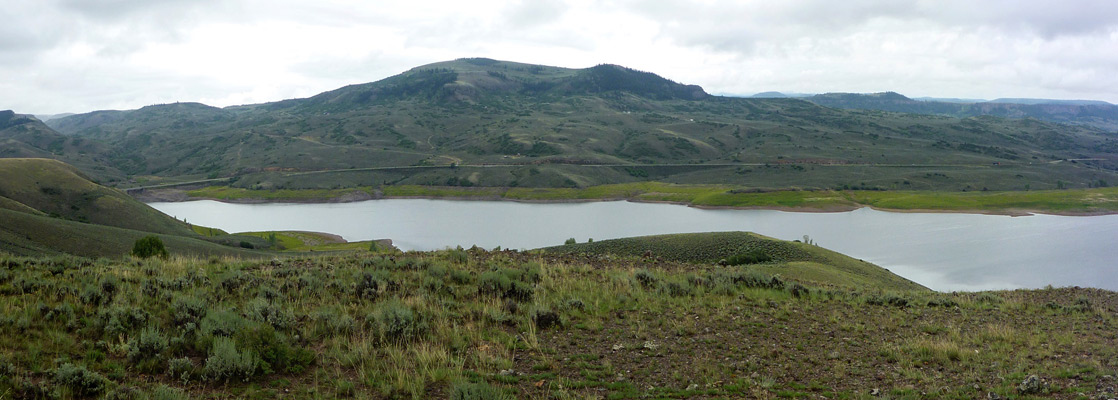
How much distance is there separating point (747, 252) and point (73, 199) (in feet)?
183

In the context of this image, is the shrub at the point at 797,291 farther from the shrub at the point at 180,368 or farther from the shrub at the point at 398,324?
the shrub at the point at 180,368

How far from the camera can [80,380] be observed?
17.9 feet

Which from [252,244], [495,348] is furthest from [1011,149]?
[495,348]

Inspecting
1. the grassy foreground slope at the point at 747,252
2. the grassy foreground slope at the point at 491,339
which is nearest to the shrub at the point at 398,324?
the grassy foreground slope at the point at 491,339

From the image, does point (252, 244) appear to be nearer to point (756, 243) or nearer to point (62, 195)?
point (62, 195)

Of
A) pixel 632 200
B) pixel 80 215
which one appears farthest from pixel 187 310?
→ pixel 632 200

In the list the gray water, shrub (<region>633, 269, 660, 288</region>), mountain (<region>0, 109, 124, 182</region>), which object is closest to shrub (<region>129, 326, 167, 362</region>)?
shrub (<region>633, 269, 660, 288</region>)

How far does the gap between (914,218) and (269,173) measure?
103m

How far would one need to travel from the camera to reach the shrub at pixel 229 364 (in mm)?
5996

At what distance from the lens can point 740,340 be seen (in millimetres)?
8383

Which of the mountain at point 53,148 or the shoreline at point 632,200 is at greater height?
the mountain at point 53,148

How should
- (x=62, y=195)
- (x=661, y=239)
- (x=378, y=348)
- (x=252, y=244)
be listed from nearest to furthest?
(x=378, y=348), (x=661, y=239), (x=252, y=244), (x=62, y=195)

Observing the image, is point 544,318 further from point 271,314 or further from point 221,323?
point 221,323

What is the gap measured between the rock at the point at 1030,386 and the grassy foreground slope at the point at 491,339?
0.05ft
